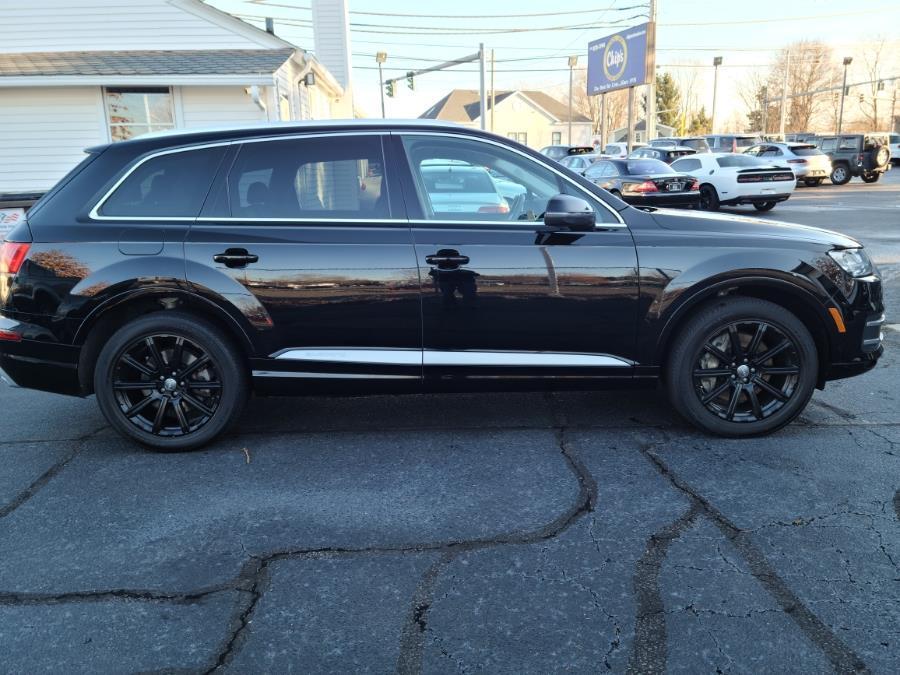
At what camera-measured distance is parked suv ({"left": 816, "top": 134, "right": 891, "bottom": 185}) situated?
96.2 feet

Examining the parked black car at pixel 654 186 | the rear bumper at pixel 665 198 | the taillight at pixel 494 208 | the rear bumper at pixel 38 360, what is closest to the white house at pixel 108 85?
the parked black car at pixel 654 186

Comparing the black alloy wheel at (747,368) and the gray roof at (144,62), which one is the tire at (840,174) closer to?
the gray roof at (144,62)

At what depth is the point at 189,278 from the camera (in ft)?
12.7

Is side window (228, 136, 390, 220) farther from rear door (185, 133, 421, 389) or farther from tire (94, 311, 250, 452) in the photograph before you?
tire (94, 311, 250, 452)

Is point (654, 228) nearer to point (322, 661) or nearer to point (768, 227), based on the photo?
point (768, 227)

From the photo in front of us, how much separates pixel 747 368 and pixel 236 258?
115 inches

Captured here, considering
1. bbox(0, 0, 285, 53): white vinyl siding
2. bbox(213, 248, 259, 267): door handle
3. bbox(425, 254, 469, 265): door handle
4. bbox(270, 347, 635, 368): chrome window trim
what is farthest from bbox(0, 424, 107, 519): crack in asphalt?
bbox(0, 0, 285, 53): white vinyl siding

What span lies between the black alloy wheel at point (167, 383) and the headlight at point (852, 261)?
3.55 metres

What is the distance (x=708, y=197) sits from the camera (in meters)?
18.6

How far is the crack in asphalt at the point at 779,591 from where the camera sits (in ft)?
7.66

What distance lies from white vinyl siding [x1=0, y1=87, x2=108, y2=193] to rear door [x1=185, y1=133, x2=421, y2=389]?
38.9 feet

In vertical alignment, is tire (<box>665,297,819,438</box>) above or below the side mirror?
below

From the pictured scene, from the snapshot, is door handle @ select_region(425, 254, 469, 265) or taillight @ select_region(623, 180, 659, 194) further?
taillight @ select_region(623, 180, 659, 194)

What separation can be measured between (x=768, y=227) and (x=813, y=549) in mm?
2004
